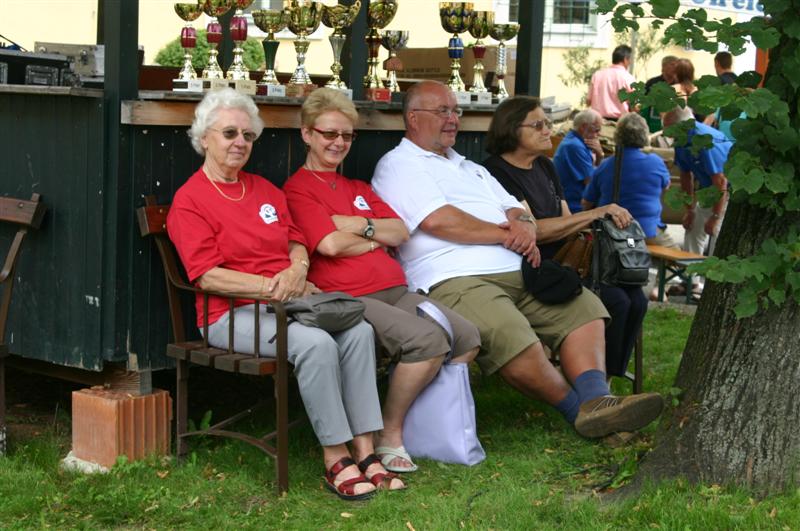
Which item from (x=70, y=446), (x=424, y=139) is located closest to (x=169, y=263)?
(x=70, y=446)

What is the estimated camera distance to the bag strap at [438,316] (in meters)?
5.08

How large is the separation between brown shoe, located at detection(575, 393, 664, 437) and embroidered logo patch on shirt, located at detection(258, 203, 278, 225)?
1.47 meters

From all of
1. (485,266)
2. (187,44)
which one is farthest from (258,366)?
(187,44)

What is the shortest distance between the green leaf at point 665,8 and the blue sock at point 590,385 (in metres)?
1.93

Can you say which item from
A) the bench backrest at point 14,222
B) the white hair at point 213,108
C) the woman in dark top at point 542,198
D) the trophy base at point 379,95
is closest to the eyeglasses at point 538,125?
the woman in dark top at point 542,198

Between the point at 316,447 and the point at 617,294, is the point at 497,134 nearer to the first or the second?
the point at 617,294

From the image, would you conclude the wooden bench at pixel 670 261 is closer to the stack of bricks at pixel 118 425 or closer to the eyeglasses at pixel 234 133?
the eyeglasses at pixel 234 133

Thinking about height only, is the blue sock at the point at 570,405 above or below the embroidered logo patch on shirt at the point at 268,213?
below

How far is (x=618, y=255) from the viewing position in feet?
18.9

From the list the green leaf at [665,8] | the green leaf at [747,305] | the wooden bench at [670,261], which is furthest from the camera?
the wooden bench at [670,261]

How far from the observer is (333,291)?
201 inches

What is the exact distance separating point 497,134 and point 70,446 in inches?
94.9

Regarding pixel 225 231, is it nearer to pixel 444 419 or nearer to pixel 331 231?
pixel 331 231

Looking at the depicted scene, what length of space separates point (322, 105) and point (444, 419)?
136 centimetres
